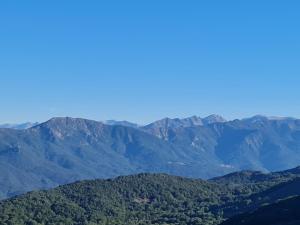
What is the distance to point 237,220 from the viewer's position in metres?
160

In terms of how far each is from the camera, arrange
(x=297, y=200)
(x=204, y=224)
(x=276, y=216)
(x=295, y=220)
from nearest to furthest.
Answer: (x=295, y=220) → (x=276, y=216) → (x=297, y=200) → (x=204, y=224)

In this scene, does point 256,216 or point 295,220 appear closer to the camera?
point 295,220

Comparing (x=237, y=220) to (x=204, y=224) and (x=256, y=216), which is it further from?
(x=204, y=224)

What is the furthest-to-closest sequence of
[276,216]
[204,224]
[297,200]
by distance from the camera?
[204,224] < [297,200] < [276,216]

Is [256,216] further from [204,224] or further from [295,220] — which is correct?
[204,224]

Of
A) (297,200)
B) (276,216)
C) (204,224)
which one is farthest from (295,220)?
(204,224)

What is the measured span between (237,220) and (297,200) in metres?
17.4

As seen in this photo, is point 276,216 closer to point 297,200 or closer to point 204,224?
point 297,200

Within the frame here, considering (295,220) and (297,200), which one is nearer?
(295,220)

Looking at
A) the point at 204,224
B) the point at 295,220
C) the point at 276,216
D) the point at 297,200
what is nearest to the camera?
the point at 295,220

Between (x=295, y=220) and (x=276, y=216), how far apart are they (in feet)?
40.0

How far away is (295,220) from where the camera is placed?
138m

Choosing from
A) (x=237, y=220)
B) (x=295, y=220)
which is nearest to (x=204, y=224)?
(x=237, y=220)

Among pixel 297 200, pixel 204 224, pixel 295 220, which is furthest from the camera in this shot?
pixel 204 224
